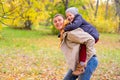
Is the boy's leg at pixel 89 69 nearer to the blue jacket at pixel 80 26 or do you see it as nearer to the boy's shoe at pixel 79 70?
the boy's shoe at pixel 79 70

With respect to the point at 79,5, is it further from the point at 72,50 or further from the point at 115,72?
the point at 72,50

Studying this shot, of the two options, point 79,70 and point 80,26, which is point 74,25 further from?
point 79,70

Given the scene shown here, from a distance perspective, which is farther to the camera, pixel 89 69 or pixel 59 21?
pixel 89 69

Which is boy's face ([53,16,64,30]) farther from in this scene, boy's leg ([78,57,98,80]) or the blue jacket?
boy's leg ([78,57,98,80])

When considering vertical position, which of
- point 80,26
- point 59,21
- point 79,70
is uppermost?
point 59,21

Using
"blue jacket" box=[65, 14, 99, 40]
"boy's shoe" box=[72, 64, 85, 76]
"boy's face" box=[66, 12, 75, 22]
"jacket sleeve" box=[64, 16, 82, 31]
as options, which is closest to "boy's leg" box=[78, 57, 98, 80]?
"boy's shoe" box=[72, 64, 85, 76]

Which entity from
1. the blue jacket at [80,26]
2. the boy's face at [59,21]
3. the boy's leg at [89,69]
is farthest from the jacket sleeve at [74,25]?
the boy's leg at [89,69]

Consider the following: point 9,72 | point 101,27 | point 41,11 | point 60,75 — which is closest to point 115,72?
point 60,75

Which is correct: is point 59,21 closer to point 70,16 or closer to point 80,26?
point 70,16

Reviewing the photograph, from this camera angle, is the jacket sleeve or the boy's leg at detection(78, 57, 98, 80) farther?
the boy's leg at detection(78, 57, 98, 80)

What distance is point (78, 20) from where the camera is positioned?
15.7 feet

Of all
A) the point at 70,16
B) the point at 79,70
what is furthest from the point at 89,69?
the point at 70,16

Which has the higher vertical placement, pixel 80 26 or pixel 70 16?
pixel 70 16

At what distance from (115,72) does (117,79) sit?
1303mm
